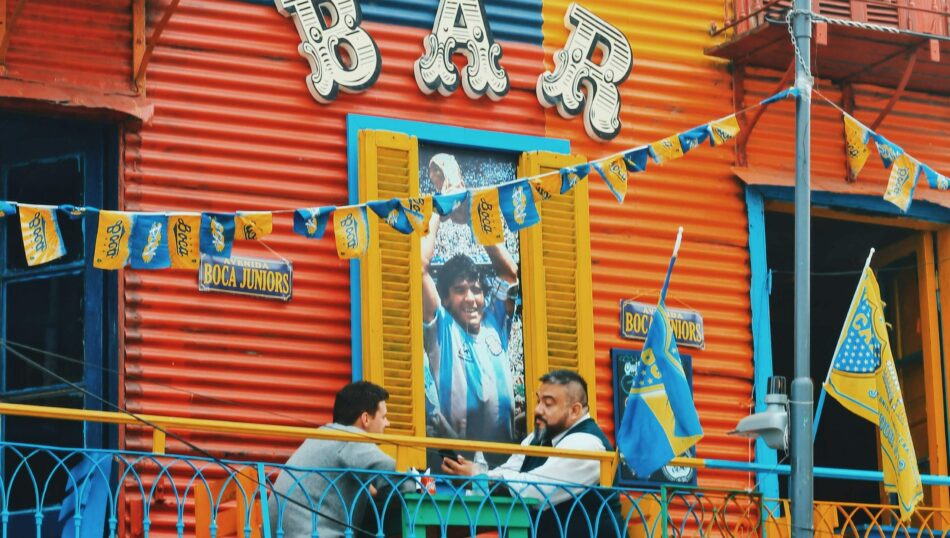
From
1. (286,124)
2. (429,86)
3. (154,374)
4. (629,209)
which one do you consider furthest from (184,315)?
(629,209)

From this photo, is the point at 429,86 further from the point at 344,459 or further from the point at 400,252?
the point at 344,459

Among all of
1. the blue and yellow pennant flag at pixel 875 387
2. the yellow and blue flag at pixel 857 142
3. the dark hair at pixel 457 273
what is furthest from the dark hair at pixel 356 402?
the yellow and blue flag at pixel 857 142

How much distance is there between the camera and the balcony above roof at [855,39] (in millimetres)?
14977

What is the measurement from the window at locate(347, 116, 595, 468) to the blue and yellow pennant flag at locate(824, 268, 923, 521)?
186 cm

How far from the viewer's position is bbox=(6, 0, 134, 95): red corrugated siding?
13.0 metres

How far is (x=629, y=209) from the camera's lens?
1501cm

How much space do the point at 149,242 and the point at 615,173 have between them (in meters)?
3.05

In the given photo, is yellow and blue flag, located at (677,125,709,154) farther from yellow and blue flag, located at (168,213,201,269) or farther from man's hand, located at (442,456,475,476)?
yellow and blue flag, located at (168,213,201,269)

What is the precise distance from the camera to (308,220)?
1206cm

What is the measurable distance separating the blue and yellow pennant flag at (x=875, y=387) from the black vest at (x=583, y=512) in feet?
5.55

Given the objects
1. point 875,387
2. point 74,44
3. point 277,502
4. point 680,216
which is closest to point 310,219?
point 277,502

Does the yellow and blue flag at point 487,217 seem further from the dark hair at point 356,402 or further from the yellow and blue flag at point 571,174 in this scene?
the dark hair at point 356,402

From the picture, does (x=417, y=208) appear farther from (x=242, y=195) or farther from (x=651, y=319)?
(x=651, y=319)

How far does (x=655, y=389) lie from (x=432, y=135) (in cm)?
265
